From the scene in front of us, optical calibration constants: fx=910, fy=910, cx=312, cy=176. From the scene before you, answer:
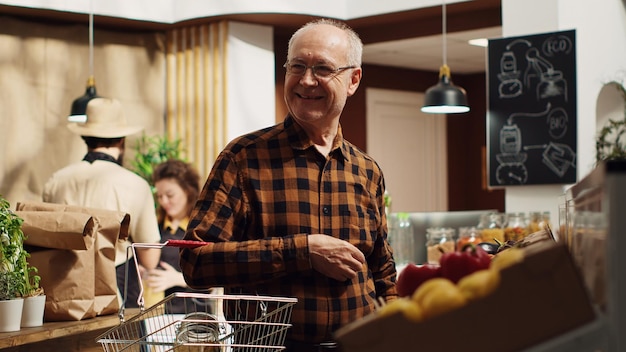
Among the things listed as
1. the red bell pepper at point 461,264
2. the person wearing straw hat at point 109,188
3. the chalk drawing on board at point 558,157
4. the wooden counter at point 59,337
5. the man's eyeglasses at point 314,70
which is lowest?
the wooden counter at point 59,337

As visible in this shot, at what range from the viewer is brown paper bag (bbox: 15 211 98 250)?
2.60 m

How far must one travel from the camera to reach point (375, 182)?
2520 millimetres

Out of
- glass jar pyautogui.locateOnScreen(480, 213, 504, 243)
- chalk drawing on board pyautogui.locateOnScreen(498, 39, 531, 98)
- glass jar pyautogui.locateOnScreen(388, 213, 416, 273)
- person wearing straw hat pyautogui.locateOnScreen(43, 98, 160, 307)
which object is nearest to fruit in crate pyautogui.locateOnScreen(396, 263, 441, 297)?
person wearing straw hat pyautogui.locateOnScreen(43, 98, 160, 307)

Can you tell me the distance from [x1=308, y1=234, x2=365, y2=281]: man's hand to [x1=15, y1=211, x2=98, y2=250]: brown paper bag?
2.70 feet

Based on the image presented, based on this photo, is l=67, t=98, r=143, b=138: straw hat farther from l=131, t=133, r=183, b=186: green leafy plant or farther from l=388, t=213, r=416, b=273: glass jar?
l=131, t=133, r=183, b=186: green leafy plant

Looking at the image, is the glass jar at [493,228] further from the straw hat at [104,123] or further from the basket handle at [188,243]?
the basket handle at [188,243]

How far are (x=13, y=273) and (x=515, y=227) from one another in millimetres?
3827

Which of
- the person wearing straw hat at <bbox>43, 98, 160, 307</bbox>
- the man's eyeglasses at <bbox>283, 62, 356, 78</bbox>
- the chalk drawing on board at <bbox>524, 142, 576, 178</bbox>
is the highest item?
the man's eyeglasses at <bbox>283, 62, 356, 78</bbox>

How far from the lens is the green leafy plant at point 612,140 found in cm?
660

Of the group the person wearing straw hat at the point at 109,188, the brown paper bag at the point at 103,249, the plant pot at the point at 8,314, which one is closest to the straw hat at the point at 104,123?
the person wearing straw hat at the point at 109,188

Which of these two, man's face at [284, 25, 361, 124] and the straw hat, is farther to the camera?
the straw hat

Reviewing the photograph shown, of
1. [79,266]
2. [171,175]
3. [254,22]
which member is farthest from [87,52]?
[79,266]

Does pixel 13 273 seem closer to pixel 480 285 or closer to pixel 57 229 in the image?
pixel 57 229

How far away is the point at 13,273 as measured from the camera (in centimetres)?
246
